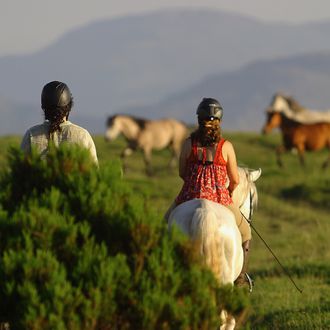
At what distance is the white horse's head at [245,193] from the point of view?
887 cm

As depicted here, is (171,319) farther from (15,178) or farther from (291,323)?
(291,323)

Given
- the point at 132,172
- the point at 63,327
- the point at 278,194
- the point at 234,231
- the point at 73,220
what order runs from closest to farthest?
1. the point at 63,327
2. the point at 73,220
3. the point at 234,231
4. the point at 278,194
5. the point at 132,172

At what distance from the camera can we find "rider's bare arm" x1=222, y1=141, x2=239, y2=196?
8023mm

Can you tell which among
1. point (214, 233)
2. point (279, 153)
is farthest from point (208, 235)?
point (279, 153)

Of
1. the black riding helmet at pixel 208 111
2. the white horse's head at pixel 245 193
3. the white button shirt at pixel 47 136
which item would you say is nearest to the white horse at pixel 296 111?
the white horse's head at pixel 245 193

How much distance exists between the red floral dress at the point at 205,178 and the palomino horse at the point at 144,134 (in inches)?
940

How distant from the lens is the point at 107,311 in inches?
214

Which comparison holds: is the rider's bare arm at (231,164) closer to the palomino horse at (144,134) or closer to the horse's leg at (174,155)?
the palomino horse at (144,134)

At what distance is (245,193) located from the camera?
29.5 feet

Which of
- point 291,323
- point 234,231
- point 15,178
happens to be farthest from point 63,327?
point 291,323

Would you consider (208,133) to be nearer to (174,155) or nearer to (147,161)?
(147,161)

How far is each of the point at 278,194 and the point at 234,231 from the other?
20.0m

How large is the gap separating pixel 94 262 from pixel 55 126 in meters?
2.56

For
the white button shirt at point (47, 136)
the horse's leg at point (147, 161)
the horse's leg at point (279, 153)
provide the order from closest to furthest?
the white button shirt at point (47, 136)
the horse's leg at point (147, 161)
the horse's leg at point (279, 153)
